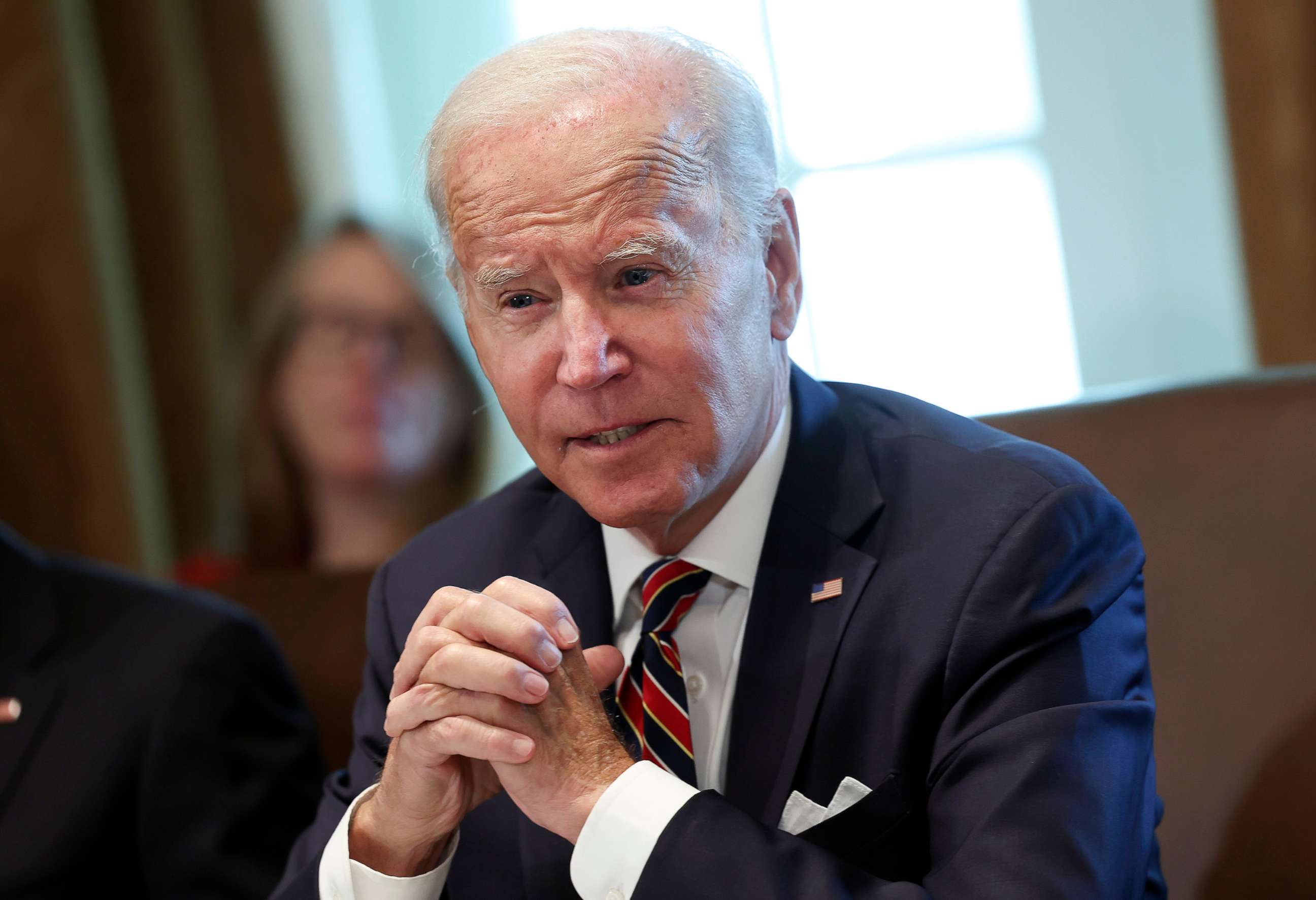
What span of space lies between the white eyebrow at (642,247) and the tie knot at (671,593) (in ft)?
1.22

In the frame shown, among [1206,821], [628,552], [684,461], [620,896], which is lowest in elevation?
[1206,821]

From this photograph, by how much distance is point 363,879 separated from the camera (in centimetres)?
141

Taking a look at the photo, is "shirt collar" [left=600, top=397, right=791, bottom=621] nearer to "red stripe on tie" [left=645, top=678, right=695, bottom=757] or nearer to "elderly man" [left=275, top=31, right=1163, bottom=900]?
"elderly man" [left=275, top=31, right=1163, bottom=900]

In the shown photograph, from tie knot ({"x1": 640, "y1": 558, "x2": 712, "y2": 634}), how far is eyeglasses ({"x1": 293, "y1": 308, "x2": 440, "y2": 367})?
1662 mm

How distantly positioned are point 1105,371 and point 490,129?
100 inches

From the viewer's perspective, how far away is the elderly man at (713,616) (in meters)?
1.25

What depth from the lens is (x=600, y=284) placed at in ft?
4.44

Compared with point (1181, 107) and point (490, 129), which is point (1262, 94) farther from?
point (490, 129)

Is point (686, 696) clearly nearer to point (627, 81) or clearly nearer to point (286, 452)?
point (627, 81)

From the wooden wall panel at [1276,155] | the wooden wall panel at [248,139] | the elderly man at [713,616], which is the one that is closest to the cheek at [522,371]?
the elderly man at [713,616]

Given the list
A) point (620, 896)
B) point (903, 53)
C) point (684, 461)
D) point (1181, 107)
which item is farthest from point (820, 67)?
point (620, 896)

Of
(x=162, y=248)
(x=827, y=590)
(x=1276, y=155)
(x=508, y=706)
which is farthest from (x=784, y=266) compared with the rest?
(x=162, y=248)

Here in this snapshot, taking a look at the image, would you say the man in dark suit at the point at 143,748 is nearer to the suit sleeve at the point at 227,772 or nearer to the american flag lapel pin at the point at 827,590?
the suit sleeve at the point at 227,772

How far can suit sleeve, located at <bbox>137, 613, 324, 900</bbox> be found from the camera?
5.75ft
